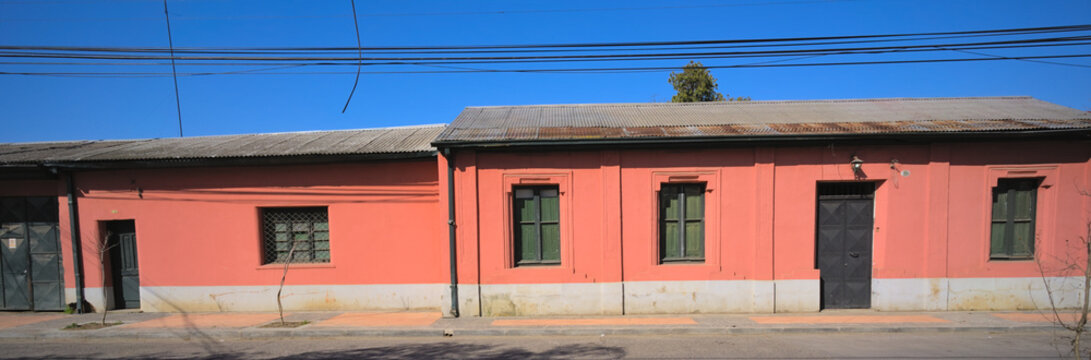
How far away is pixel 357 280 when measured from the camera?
812 centimetres

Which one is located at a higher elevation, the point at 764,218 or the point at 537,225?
the point at 764,218

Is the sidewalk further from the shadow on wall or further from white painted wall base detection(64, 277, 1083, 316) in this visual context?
the shadow on wall

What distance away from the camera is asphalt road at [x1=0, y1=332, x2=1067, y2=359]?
227 inches

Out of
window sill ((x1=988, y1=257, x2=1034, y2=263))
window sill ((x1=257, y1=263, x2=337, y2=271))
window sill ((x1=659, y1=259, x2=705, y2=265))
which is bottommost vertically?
window sill ((x1=257, y1=263, x2=337, y2=271))

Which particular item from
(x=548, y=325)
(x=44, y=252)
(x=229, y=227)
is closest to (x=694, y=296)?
(x=548, y=325)

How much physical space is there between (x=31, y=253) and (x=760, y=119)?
14.7 m

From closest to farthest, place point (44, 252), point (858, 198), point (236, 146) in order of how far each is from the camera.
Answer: point (858, 198) < point (44, 252) < point (236, 146)

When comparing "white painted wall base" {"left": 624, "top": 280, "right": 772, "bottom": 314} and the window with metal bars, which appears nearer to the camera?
"white painted wall base" {"left": 624, "top": 280, "right": 772, "bottom": 314}

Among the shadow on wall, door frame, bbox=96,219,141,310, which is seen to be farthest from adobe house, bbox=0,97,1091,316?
the shadow on wall

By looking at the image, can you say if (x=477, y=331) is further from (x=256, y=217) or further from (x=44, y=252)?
(x=44, y=252)

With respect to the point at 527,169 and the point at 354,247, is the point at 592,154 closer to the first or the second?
the point at 527,169

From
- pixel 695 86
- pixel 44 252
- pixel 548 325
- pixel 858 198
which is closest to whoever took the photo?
pixel 548 325

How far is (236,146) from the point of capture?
357 inches

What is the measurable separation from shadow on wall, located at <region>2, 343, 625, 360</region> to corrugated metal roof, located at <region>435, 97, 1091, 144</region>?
3.22m
